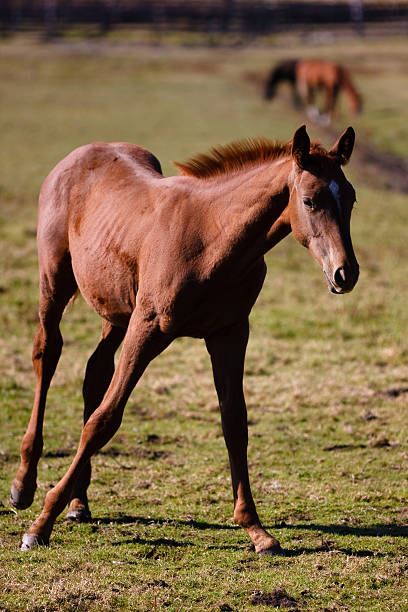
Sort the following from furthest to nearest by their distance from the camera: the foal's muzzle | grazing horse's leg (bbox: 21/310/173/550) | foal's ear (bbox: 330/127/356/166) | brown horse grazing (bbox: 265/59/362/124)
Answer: brown horse grazing (bbox: 265/59/362/124)
grazing horse's leg (bbox: 21/310/173/550)
foal's ear (bbox: 330/127/356/166)
the foal's muzzle

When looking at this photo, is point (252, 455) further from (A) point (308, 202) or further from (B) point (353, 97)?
(B) point (353, 97)

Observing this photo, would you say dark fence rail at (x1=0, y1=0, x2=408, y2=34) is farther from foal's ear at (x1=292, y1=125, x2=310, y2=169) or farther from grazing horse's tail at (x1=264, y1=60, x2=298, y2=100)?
foal's ear at (x1=292, y1=125, x2=310, y2=169)

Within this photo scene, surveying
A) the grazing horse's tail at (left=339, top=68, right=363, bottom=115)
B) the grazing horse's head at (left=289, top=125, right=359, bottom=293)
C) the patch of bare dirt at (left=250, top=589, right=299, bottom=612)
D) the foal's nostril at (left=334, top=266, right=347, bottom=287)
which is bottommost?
the grazing horse's tail at (left=339, top=68, right=363, bottom=115)

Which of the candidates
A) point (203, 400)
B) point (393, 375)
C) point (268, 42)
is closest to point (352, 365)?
point (393, 375)

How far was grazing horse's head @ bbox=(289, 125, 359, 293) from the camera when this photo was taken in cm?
411

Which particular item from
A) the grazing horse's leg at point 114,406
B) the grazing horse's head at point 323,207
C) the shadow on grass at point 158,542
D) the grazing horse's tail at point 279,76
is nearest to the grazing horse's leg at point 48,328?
the grazing horse's leg at point 114,406

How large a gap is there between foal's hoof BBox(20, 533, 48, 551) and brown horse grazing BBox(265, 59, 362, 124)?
2368 cm

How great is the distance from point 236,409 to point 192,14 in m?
47.6

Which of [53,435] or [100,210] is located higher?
[100,210]

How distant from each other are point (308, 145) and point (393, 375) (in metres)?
4.81

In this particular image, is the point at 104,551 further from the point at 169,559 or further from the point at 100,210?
the point at 100,210

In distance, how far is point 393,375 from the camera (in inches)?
337

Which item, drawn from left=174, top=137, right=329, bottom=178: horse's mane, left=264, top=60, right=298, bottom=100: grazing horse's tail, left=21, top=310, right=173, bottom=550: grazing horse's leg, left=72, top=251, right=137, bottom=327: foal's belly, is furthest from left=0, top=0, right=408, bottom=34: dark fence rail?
left=21, top=310, right=173, bottom=550: grazing horse's leg

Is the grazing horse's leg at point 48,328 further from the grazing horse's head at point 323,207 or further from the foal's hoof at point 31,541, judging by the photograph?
the grazing horse's head at point 323,207
